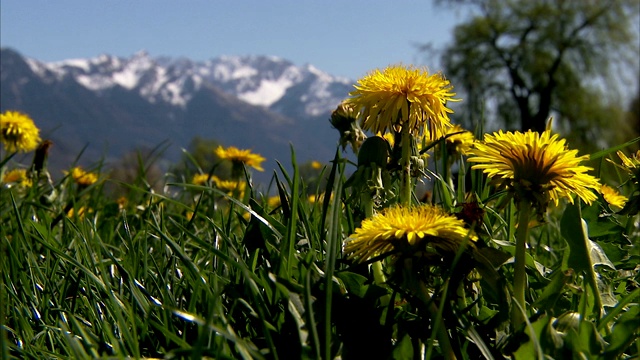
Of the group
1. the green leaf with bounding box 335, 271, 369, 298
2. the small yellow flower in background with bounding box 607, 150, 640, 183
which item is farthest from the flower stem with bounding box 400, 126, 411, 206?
the small yellow flower in background with bounding box 607, 150, 640, 183

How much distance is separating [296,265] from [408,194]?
189 mm

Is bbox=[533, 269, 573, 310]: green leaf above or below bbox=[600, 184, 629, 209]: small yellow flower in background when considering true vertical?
below

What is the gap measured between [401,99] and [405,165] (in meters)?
0.10

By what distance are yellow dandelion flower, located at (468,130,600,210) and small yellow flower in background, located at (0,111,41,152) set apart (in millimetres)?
2581

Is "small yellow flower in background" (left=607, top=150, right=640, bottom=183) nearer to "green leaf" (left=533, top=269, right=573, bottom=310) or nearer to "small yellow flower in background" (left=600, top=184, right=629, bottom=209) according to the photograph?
"green leaf" (left=533, top=269, right=573, bottom=310)

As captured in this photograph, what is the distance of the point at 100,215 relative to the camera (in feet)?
7.46

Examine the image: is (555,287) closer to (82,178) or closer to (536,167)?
(536,167)

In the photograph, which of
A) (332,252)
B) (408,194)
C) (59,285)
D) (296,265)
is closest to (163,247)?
(59,285)

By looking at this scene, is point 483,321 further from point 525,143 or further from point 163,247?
point 163,247

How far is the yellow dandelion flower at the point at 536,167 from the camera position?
809 millimetres

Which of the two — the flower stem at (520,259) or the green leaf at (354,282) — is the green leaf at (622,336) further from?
the green leaf at (354,282)

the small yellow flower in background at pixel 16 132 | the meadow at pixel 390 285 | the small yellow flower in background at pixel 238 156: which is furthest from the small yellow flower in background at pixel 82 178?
the meadow at pixel 390 285

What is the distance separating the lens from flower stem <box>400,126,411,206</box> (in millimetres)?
968

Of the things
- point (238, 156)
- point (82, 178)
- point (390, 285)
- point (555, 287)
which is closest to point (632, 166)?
point (555, 287)
